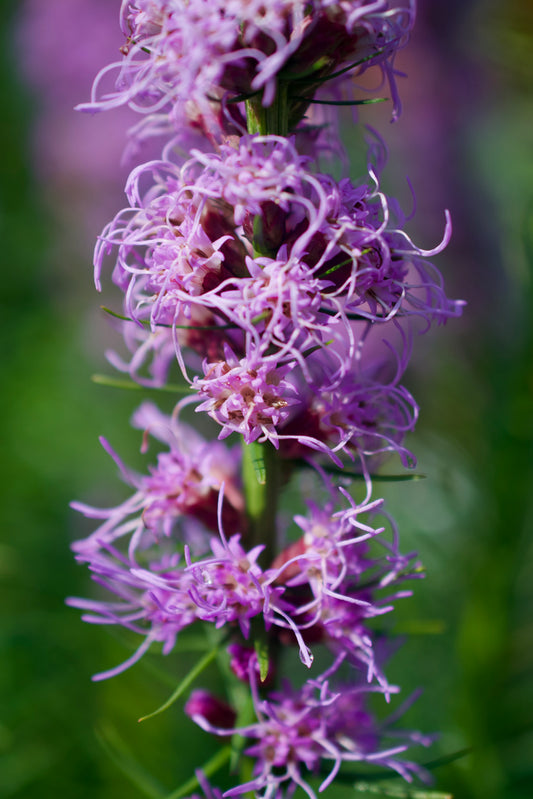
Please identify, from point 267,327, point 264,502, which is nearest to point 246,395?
point 267,327

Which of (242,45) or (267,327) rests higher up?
(242,45)

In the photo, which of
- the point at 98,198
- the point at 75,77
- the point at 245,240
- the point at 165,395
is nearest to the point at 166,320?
the point at 245,240

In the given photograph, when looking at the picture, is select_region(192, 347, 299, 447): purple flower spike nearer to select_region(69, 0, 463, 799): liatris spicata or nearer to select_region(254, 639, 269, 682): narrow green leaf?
select_region(69, 0, 463, 799): liatris spicata

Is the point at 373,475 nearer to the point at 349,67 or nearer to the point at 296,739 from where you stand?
the point at 296,739

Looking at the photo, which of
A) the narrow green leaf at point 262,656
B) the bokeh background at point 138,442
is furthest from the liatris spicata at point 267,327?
the bokeh background at point 138,442

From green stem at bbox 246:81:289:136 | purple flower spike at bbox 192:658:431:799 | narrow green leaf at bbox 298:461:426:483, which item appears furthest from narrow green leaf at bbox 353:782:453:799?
green stem at bbox 246:81:289:136

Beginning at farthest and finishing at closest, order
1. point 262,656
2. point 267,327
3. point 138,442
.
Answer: point 138,442 < point 262,656 < point 267,327
